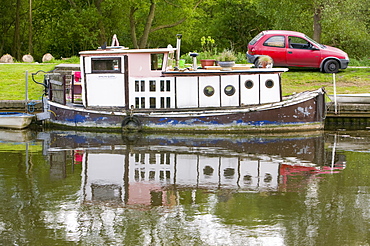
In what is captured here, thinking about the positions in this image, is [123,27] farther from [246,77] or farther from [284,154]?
[284,154]

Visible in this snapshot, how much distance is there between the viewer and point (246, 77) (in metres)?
18.6

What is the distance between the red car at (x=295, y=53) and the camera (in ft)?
77.9

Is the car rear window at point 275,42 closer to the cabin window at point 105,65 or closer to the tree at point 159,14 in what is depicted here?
the cabin window at point 105,65

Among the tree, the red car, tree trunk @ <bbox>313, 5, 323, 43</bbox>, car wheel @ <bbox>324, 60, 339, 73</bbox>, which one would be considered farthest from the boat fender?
the tree

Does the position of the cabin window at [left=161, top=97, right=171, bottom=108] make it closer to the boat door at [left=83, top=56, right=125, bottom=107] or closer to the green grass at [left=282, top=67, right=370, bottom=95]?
the boat door at [left=83, top=56, right=125, bottom=107]

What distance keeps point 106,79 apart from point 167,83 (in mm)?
1683

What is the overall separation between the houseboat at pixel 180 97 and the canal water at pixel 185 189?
0.56m

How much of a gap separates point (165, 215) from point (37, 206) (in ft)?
7.06

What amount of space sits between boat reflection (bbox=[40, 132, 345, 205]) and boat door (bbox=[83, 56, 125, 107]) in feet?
3.62

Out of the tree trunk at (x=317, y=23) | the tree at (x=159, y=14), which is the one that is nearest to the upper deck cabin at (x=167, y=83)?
the tree trunk at (x=317, y=23)

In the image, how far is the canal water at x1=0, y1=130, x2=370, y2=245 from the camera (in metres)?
9.75

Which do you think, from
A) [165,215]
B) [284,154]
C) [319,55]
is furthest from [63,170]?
[319,55]

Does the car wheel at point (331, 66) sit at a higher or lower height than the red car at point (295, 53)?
lower

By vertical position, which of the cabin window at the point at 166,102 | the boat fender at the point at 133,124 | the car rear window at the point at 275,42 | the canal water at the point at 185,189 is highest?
the car rear window at the point at 275,42
